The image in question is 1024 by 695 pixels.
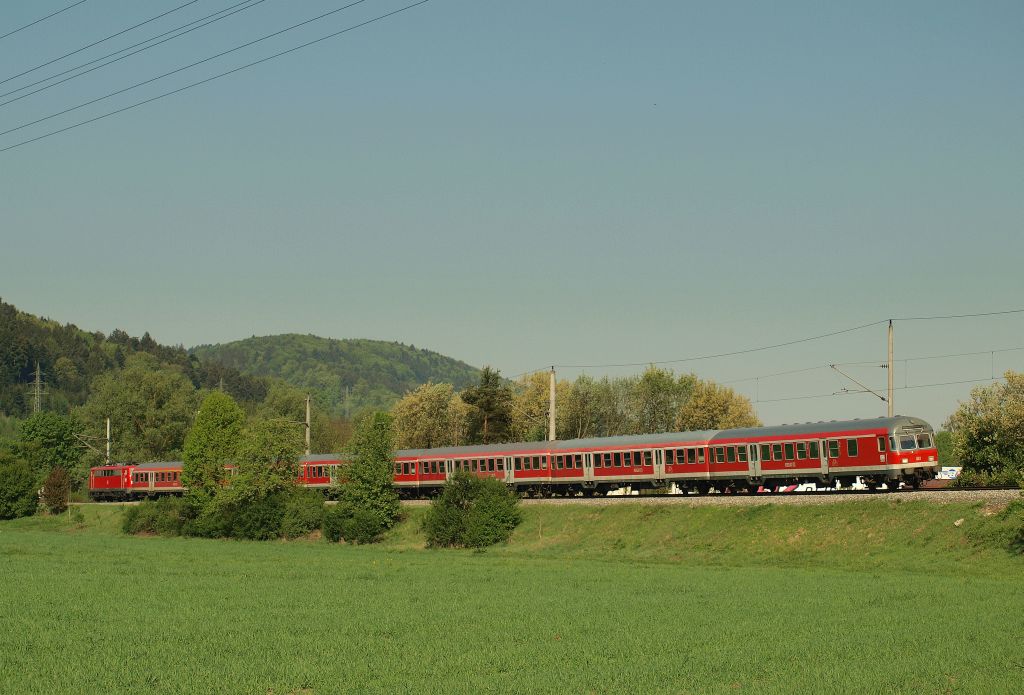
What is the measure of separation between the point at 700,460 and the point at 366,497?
21.2 meters

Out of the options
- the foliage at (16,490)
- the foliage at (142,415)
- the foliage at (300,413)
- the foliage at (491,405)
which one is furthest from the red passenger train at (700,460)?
the foliage at (300,413)

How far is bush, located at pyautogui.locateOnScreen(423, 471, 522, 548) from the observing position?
60.9 metres

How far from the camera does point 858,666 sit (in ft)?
72.3

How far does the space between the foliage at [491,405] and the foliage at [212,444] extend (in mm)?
22540

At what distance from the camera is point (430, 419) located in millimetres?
125250

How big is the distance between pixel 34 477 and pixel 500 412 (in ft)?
142

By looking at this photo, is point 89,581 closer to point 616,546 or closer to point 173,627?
point 173,627

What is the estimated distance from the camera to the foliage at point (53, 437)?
132m

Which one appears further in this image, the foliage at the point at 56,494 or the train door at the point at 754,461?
the foliage at the point at 56,494

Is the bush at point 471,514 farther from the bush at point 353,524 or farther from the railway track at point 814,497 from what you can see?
the bush at point 353,524

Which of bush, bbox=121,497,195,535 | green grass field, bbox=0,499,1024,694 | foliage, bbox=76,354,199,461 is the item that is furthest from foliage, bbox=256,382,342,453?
green grass field, bbox=0,499,1024,694

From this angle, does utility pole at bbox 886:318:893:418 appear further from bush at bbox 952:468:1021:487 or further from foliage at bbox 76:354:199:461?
foliage at bbox 76:354:199:461

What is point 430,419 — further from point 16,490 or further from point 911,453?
point 911,453

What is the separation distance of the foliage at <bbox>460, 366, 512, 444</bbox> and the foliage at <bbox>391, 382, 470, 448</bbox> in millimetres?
14840
